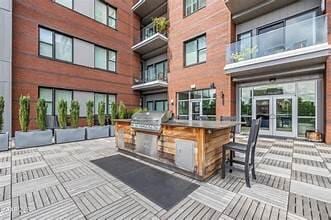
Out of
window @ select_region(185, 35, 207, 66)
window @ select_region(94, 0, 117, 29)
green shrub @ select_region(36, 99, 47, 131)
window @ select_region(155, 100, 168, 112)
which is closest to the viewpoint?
green shrub @ select_region(36, 99, 47, 131)

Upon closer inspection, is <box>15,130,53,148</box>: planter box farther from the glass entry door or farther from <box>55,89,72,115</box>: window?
the glass entry door

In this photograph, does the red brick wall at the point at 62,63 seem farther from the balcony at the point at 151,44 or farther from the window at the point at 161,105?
the window at the point at 161,105

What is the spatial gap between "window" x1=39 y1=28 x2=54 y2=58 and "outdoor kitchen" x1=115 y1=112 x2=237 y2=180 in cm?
855

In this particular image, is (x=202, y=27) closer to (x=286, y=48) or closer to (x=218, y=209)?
(x=286, y=48)

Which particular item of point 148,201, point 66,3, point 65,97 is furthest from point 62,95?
point 148,201

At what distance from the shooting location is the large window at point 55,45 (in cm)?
1052

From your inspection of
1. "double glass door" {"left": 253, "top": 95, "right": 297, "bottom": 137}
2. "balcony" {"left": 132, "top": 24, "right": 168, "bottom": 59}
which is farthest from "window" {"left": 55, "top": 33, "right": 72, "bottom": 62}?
"double glass door" {"left": 253, "top": 95, "right": 297, "bottom": 137}

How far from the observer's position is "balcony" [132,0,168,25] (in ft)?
48.5

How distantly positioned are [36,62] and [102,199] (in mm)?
10399

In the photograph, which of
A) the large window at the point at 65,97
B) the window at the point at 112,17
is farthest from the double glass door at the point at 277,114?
the window at the point at 112,17

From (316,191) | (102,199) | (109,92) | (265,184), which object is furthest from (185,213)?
(109,92)

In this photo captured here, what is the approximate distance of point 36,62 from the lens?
33.4 feet

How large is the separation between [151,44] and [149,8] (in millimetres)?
3459

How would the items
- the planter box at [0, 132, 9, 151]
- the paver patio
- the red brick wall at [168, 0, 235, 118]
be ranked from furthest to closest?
1. the red brick wall at [168, 0, 235, 118]
2. the planter box at [0, 132, 9, 151]
3. the paver patio
